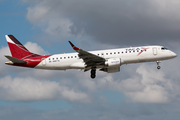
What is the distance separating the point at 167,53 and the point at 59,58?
72.8ft

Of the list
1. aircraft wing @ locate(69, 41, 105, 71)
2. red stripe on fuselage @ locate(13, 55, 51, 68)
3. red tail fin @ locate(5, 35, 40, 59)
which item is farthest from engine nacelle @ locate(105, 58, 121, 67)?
red tail fin @ locate(5, 35, 40, 59)

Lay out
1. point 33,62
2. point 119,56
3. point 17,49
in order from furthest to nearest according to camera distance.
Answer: point 17,49 → point 33,62 → point 119,56

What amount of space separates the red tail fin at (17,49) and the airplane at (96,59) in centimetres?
83

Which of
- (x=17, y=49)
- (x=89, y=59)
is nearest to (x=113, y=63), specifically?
(x=89, y=59)

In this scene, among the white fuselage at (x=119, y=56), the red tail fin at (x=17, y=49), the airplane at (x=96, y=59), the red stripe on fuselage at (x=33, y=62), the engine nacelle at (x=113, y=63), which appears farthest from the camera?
the red tail fin at (x=17, y=49)

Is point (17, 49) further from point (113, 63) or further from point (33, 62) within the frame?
point (113, 63)

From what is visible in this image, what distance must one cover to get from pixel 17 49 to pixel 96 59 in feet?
59.8

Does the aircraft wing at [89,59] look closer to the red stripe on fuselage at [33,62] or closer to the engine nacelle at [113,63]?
the engine nacelle at [113,63]

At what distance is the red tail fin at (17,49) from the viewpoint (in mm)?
59781

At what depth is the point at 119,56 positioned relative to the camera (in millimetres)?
55188

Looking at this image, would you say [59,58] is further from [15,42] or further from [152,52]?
[152,52]

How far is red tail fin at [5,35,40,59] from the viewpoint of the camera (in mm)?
59781

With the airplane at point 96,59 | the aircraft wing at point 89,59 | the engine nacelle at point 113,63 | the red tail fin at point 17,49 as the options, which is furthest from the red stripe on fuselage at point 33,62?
the engine nacelle at point 113,63

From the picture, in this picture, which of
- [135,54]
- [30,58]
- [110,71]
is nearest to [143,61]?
[135,54]
